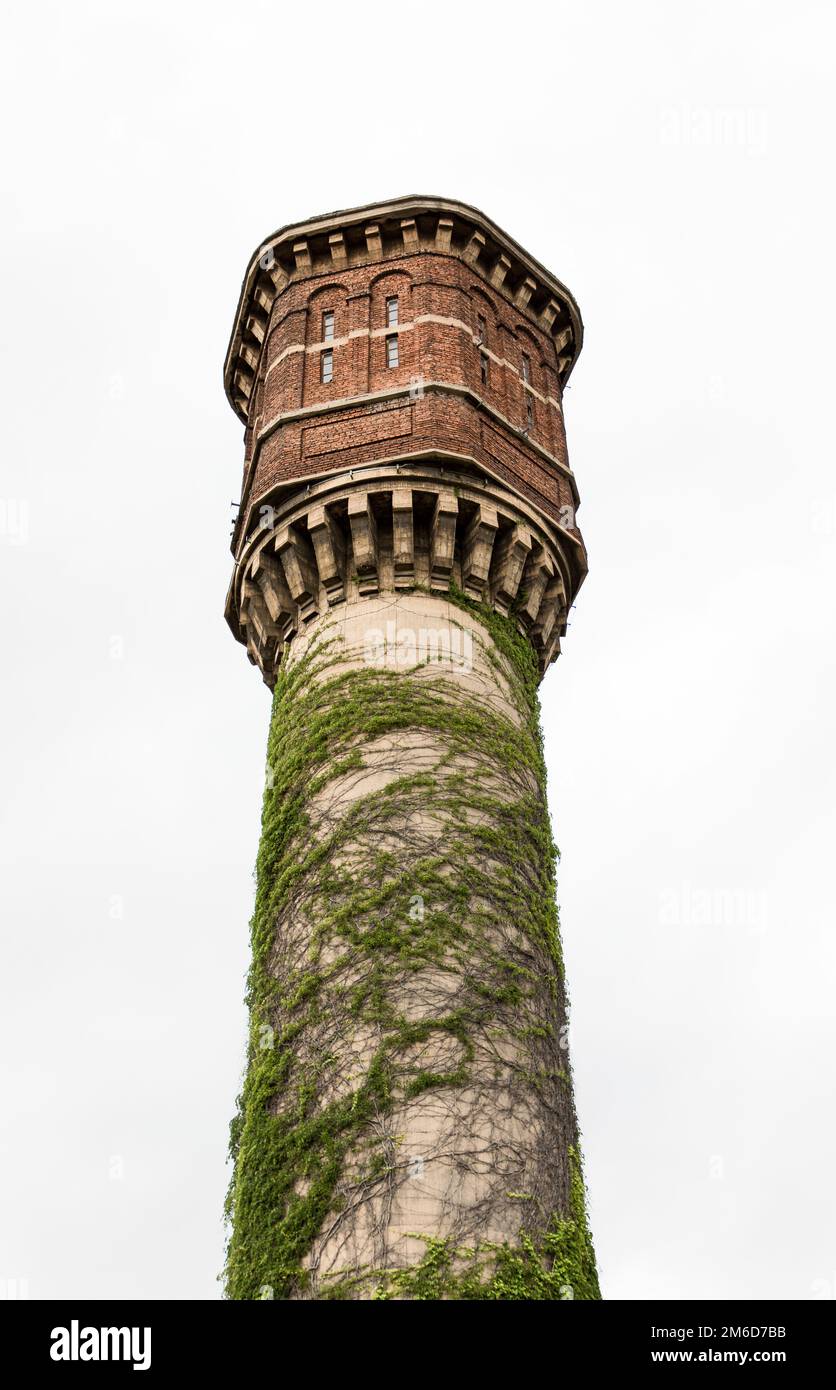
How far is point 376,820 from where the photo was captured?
1728cm

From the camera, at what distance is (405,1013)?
15.6 meters

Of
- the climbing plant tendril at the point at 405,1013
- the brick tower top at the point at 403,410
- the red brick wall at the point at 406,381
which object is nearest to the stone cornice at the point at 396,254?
the brick tower top at the point at 403,410

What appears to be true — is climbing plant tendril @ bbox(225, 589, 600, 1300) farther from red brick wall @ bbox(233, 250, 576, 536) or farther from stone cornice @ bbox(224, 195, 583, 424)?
stone cornice @ bbox(224, 195, 583, 424)

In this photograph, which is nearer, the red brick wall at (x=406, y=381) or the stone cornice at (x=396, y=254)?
the red brick wall at (x=406, y=381)

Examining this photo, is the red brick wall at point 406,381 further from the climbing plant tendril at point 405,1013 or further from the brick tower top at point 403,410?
the climbing plant tendril at point 405,1013

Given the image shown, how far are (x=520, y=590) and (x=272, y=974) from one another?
758 cm

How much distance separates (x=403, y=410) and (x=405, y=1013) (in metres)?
10.2

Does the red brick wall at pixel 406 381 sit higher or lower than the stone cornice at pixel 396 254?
lower

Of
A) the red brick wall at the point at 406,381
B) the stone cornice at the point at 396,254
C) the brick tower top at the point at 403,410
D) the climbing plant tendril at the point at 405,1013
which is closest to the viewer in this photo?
the climbing plant tendril at the point at 405,1013

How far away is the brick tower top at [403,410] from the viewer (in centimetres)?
2066

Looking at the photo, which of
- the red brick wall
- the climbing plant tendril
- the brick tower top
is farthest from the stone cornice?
the climbing plant tendril

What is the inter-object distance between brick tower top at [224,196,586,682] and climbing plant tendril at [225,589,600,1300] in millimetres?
2299

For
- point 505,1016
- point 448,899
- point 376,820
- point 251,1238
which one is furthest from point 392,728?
point 251,1238

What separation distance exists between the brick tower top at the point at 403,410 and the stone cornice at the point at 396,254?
0.03m
